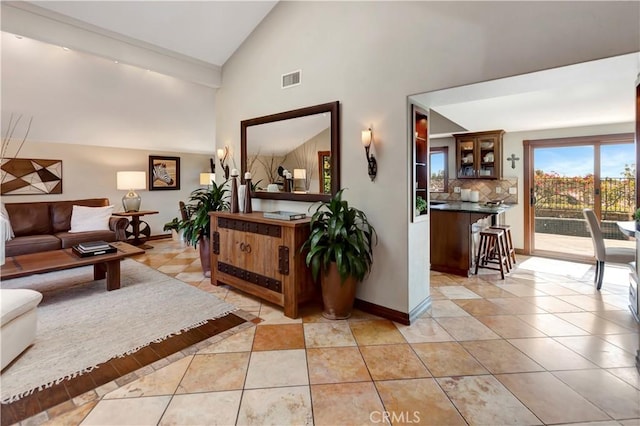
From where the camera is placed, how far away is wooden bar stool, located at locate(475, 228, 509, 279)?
4.25 meters

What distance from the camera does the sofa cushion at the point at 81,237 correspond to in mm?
4820

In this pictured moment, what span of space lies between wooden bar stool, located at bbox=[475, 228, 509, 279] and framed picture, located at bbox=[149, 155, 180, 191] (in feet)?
21.4

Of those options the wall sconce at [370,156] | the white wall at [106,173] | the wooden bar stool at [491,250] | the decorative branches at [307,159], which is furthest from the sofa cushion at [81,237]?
the wooden bar stool at [491,250]

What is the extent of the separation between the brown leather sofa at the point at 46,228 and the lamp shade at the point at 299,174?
371 cm

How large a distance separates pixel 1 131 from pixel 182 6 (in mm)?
3852

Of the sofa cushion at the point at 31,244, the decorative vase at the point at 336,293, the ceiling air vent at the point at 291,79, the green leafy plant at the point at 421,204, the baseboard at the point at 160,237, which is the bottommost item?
the decorative vase at the point at 336,293

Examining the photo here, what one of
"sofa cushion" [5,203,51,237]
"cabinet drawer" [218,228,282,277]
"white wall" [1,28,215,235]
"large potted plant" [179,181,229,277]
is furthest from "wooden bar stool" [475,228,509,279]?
"sofa cushion" [5,203,51,237]

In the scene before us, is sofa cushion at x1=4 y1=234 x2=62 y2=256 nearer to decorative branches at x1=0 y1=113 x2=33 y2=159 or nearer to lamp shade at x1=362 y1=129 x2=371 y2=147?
decorative branches at x1=0 y1=113 x2=33 y2=159

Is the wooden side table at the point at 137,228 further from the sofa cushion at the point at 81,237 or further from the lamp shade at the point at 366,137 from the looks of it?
the lamp shade at the point at 366,137

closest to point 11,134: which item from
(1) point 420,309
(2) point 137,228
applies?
(2) point 137,228

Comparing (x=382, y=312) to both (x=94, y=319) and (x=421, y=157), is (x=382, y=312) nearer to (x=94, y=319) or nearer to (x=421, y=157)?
(x=421, y=157)

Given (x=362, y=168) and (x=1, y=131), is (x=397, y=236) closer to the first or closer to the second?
(x=362, y=168)

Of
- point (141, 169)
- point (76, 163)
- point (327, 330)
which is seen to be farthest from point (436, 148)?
point (76, 163)

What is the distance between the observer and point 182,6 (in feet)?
11.3
